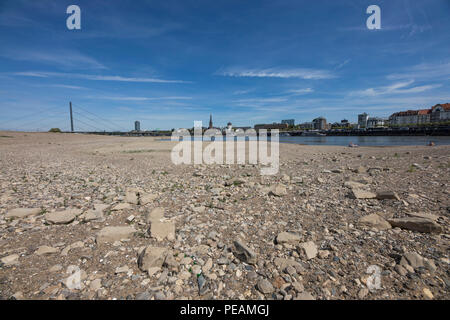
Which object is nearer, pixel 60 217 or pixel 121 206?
pixel 60 217

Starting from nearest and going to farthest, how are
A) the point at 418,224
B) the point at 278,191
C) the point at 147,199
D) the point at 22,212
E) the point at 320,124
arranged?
the point at 418,224, the point at 22,212, the point at 147,199, the point at 278,191, the point at 320,124

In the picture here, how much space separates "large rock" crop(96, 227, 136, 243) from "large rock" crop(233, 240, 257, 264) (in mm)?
2477

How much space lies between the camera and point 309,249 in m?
3.61

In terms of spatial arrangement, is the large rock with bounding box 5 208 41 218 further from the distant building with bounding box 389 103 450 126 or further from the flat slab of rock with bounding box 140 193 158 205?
the distant building with bounding box 389 103 450 126

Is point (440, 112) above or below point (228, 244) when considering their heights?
above

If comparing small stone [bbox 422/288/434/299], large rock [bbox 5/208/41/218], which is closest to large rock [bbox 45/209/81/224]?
large rock [bbox 5/208/41/218]

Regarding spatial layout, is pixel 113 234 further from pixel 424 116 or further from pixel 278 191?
pixel 424 116

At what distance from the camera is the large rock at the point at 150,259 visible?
128 inches

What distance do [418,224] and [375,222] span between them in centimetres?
75

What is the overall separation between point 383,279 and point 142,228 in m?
4.82

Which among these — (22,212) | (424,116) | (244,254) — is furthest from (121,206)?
(424,116)

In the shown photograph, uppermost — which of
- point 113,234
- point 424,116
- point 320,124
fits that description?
point 424,116

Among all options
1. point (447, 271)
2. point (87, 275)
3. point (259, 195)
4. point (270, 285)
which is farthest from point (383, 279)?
point (87, 275)

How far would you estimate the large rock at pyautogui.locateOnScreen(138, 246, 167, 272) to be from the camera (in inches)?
128
